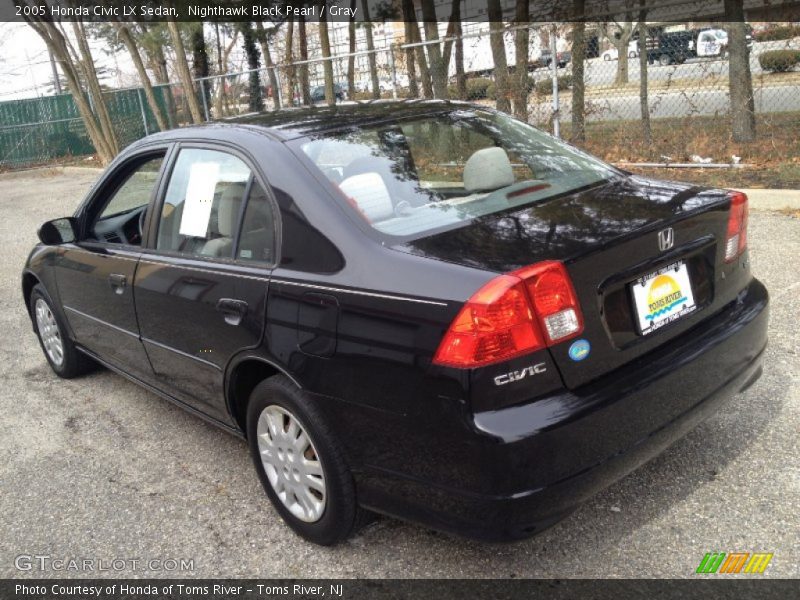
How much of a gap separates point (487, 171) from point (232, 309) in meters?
1.24

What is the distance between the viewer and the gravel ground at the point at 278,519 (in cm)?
288

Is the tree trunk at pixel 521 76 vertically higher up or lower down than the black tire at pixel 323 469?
higher up

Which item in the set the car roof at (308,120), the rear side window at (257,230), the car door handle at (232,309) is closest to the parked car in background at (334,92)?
the car roof at (308,120)

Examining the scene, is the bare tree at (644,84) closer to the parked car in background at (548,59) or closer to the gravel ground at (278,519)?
the parked car in background at (548,59)

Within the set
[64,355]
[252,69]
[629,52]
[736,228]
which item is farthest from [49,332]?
[252,69]

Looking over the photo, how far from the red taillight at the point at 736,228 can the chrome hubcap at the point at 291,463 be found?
1.81 meters

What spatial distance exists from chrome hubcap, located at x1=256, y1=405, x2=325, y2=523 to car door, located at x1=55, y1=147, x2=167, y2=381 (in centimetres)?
117

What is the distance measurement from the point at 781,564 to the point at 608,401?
87 cm

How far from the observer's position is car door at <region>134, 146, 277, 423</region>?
10.5 feet

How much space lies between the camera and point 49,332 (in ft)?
17.7

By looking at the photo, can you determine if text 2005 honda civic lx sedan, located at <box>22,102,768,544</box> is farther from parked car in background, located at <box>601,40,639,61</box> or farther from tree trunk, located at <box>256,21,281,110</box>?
tree trunk, located at <box>256,21,281,110</box>

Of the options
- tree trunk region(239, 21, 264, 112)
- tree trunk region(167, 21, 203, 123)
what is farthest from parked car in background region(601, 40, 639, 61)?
tree trunk region(167, 21, 203, 123)

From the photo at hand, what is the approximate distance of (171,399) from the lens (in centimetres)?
405

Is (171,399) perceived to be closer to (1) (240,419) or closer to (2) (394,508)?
(1) (240,419)
